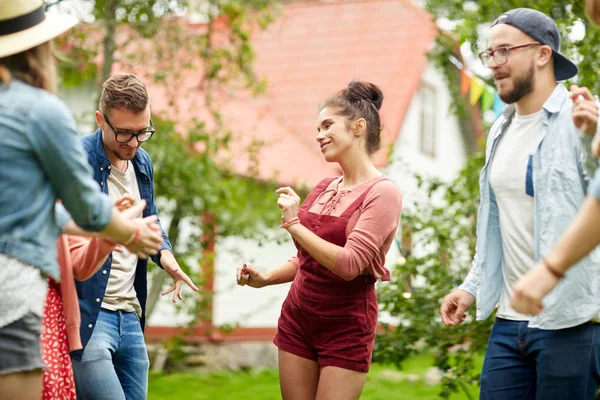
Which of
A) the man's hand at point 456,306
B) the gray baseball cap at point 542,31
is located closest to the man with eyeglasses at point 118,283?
the man's hand at point 456,306

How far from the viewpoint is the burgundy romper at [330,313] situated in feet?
13.9

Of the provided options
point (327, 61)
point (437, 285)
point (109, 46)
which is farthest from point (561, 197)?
point (327, 61)

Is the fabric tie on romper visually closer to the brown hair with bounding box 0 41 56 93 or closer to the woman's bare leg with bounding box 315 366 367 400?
the woman's bare leg with bounding box 315 366 367 400

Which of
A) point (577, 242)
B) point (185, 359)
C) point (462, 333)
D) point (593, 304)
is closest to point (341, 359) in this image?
point (593, 304)

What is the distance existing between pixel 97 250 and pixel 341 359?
148 centimetres

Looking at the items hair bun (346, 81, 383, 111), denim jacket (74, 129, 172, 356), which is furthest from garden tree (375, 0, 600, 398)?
denim jacket (74, 129, 172, 356)

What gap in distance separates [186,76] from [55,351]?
335 inches

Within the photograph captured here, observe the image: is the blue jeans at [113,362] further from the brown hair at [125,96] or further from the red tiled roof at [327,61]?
the red tiled roof at [327,61]

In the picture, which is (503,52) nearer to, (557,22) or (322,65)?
(557,22)

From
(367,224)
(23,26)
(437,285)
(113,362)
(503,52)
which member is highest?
(23,26)

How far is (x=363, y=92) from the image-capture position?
4.63 m

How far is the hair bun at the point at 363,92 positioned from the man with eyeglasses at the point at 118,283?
41.0 inches

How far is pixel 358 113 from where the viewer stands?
14.9ft

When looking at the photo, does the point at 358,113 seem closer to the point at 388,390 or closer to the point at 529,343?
the point at 529,343
